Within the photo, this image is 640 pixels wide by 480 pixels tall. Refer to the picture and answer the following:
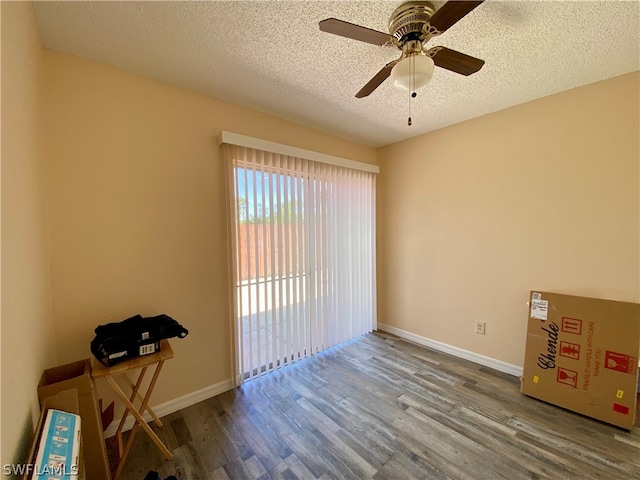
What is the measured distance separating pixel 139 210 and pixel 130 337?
2.82 feet

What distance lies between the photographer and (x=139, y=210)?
5.82 ft

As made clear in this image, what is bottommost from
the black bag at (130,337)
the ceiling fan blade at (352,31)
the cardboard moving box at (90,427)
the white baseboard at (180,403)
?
the white baseboard at (180,403)

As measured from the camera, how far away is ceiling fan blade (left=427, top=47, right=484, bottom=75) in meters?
1.30

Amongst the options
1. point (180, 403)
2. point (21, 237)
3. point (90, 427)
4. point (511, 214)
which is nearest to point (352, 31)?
point (21, 237)

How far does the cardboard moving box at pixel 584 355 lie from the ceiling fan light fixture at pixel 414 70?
2.01 metres

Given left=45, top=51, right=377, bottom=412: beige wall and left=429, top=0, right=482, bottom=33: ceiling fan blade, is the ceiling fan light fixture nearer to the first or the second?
left=429, top=0, right=482, bottom=33: ceiling fan blade

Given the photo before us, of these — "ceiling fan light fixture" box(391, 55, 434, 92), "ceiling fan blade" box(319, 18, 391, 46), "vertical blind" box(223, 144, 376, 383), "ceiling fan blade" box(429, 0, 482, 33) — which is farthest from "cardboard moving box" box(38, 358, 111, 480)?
"ceiling fan blade" box(429, 0, 482, 33)

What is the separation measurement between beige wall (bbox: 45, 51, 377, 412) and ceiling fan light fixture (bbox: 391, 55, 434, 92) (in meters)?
1.47

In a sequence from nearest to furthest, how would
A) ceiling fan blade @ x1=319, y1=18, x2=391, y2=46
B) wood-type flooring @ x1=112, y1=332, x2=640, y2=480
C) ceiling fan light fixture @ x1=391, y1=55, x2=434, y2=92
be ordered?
ceiling fan blade @ x1=319, y1=18, x2=391, y2=46 → ceiling fan light fixture @ x1=391, y1=55, x2=434, y2=92 → wood-type flooring @ x1=112, y1=332, x2=640, y2=480

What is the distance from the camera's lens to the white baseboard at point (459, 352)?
238 centimetres

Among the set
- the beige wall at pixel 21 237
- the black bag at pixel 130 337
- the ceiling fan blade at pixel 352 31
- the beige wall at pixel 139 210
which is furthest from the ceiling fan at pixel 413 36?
the black bag at pixel 130 337

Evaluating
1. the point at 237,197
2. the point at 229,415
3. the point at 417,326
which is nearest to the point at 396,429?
the point at 229,415

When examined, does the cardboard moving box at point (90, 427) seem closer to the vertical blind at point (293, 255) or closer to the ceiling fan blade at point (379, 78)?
the vertical blind at point (293, 255)

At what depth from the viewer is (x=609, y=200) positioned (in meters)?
1.89
